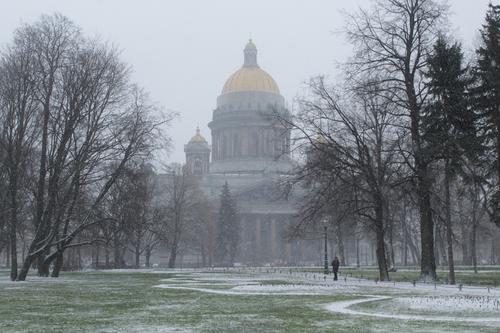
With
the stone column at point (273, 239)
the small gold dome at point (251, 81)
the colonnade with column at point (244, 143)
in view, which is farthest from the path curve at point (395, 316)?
the small gold dome at point (251, 81)

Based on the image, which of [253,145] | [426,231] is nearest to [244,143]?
[253,145]

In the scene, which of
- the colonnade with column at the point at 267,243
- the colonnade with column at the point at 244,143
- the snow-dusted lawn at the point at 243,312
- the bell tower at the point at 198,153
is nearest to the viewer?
the snow-dusted lawn at the point at 243,312

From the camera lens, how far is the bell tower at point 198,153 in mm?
129875

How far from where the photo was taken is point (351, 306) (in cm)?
1889

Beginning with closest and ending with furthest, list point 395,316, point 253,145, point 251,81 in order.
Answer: point 395,316
point 253,145
point 251,81

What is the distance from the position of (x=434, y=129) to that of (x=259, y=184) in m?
80.0

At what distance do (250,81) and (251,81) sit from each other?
189 mm

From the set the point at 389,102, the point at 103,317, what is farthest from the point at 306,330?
the point at 389,102

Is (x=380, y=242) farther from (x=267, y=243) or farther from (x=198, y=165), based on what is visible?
(x=198, y=165)

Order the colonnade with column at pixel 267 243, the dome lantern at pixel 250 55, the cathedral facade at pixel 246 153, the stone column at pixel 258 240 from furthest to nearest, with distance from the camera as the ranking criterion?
the dome lantern at pixel 250 55 < the cathedral facade at pixel 246 153 < the stone column at pixel 258 240 < the colonnade with column at pixel 267 243

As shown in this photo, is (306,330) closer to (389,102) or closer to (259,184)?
(389,102)

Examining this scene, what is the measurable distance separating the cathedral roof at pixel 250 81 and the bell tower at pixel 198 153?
10796 millimetres

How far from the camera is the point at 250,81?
128m

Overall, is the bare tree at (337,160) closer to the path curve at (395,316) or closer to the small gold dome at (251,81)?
the path curve at (395,316)
